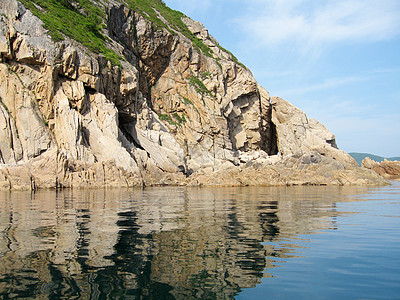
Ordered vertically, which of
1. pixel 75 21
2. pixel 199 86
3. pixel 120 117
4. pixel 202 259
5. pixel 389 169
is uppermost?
pixel 75 21

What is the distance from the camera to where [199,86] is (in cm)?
5512

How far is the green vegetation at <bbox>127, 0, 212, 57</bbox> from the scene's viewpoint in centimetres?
5731

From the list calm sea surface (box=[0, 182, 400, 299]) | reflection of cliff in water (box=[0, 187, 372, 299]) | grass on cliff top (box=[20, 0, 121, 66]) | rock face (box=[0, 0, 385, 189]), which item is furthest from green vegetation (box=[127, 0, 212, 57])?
calm sea surface (box=[0, 182, 400, 299])

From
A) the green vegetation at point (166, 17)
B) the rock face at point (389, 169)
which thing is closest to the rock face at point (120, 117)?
the green vegetation at point (166, 17)

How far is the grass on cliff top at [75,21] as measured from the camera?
36.0 meters

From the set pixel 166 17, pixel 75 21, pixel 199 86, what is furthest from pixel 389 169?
pixel 75 21

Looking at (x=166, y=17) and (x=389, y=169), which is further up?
(x=166, y=17)

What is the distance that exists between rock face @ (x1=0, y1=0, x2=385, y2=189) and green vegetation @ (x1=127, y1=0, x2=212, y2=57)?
2.21m

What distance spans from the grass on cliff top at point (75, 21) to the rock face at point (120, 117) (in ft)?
3.39

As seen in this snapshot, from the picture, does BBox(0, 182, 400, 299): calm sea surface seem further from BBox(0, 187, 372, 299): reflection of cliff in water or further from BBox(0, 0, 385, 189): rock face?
BBox(0, 0, 385, 189): rock face

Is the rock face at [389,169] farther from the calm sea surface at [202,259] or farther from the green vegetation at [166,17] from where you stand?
the calm sea surface at [202,259]

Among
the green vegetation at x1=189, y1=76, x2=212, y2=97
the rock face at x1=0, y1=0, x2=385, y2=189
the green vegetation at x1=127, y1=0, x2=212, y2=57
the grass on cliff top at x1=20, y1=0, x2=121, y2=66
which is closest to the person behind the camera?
the rock face at x1=0, y1=0, x2=385, y2=189

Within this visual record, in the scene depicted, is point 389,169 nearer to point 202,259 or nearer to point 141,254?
point 202,259

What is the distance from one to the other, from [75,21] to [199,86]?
19.7 metres
